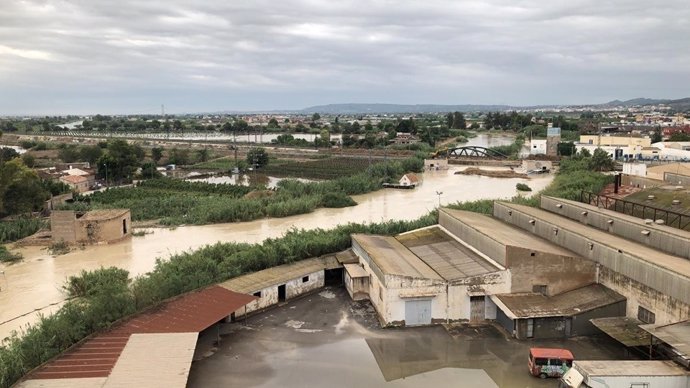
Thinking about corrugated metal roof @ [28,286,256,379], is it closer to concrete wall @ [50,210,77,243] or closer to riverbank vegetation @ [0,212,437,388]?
riverbank vegetation @ [0,212,437,388]

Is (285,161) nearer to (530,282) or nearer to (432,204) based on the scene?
(432,204)

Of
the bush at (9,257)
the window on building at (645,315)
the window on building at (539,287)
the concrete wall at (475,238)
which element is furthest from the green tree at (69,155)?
the window on building at (645,315)

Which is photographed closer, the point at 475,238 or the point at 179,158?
the point at 475,238

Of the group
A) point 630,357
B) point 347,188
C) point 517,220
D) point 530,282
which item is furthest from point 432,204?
point 630,357

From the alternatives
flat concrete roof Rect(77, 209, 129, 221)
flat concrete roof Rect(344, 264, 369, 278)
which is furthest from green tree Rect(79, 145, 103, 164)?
flat concrete roof Rect(344, 264, 369, 278)

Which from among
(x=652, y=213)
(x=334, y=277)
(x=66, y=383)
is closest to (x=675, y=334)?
(x=334, y=277)

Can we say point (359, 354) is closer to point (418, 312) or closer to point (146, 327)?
point (418, 312)
